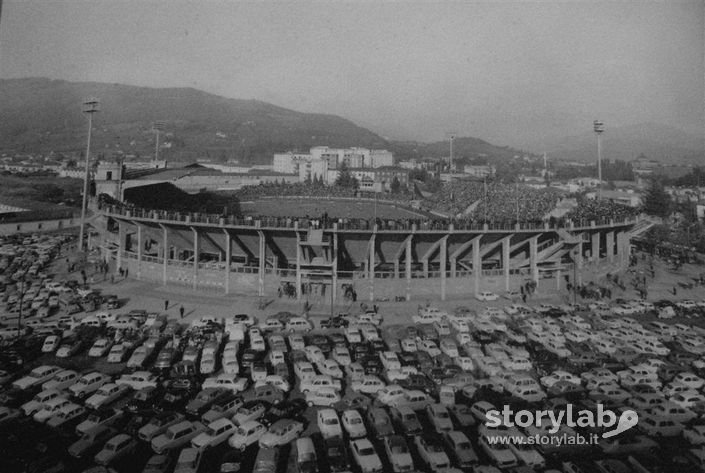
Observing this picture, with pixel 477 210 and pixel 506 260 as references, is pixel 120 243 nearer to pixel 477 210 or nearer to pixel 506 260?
pixel 506 260

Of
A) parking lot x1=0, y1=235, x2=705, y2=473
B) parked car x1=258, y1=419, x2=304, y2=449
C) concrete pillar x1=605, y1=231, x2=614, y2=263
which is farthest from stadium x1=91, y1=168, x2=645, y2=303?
parked car x1=258, y1=419, x2=304, y2=449

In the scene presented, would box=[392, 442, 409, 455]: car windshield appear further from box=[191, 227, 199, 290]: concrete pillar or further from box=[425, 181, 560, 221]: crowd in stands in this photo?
box=[425, 181, 560, 221]: crowd in stands

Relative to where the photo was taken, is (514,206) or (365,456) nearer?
(365,456)

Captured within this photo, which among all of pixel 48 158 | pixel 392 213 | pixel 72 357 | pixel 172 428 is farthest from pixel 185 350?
pixel 48 158

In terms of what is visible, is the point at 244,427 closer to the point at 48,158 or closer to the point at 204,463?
the point at 204,463

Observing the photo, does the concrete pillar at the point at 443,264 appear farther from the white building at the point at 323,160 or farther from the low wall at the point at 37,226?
the white building at the point at 323,160

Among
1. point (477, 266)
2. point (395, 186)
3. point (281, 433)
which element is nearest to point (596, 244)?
point (477, 266)

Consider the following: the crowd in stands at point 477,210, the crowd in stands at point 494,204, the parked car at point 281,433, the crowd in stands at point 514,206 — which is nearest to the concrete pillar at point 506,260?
the crowd in stands at point 477,210

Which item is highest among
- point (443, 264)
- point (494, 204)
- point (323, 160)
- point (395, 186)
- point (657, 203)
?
point (323, 160)
